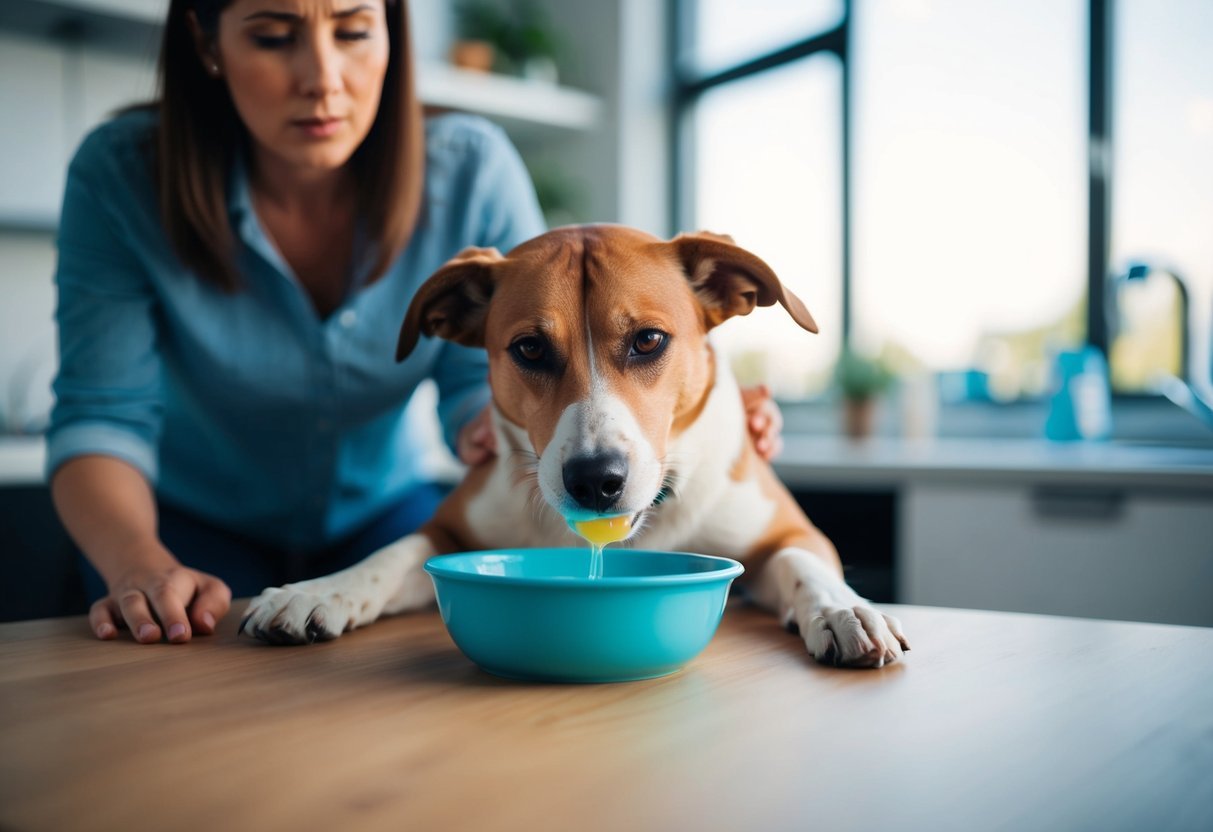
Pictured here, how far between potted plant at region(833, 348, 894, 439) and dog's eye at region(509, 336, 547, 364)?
219cm

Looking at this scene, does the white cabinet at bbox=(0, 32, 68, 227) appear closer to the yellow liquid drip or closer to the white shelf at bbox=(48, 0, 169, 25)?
the white shelf at bbox=(48, 0, 169, 25)

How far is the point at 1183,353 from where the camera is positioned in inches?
95.3

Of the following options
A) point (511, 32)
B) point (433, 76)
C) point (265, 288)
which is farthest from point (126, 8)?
point (265, 288)

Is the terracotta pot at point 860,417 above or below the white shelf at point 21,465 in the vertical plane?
above

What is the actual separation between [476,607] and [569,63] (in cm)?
381

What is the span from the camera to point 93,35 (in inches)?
129

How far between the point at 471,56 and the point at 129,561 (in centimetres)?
310

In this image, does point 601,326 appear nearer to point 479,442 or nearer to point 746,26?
point 479,442

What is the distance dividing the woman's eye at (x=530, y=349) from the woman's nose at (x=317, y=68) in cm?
53

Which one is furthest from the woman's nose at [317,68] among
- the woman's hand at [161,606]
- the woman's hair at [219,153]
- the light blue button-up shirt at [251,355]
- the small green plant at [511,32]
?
the small green plant at [511,32]

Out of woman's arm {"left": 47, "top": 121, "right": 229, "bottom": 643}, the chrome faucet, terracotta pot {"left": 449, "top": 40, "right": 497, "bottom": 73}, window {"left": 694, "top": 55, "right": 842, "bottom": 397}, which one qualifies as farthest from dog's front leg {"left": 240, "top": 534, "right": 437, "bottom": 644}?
terracotta pot {"left": 449, "top": 40, "right": 497, "bottom": 73}

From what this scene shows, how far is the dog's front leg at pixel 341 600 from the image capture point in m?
0.96

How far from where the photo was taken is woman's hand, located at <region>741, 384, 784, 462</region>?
1.51m

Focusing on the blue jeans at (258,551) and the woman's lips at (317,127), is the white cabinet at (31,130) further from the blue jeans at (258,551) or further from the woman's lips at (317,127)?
the woman's lips at (317,127)
